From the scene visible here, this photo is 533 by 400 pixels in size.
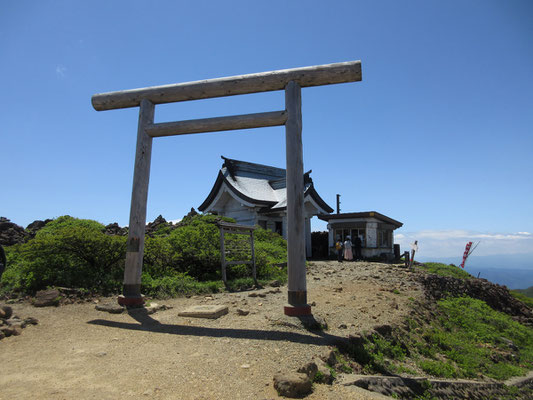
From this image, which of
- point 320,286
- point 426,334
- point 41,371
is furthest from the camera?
point 320,286

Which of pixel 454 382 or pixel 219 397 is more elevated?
pixel 219 397

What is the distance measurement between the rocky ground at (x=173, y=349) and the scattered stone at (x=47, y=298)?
0.16 m

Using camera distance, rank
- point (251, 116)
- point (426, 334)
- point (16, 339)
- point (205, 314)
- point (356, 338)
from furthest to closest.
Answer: point (426, 334)
point (251, 116)
point (205, 314)
point (356, 338)
point (16, 339)

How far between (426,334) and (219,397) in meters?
5.89

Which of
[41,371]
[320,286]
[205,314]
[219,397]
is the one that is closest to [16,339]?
[41,371]

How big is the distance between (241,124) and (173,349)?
4.16m

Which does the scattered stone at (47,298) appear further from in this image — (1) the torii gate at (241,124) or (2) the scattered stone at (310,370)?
(2) the scattered stone at (310,370)

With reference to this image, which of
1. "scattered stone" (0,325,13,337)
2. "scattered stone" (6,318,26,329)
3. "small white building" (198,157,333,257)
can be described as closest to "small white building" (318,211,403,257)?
"small white building" (198,157,333,257)

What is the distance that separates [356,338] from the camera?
514 cm

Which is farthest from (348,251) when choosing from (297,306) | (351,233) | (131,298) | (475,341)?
(131,298)

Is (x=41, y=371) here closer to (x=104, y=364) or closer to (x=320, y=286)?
(x=104, y=364)

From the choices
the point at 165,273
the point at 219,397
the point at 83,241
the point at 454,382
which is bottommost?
the point at 454,382

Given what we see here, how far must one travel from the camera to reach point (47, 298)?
661 cm

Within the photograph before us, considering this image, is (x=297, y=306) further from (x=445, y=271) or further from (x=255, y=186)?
(x=255, y=186)
